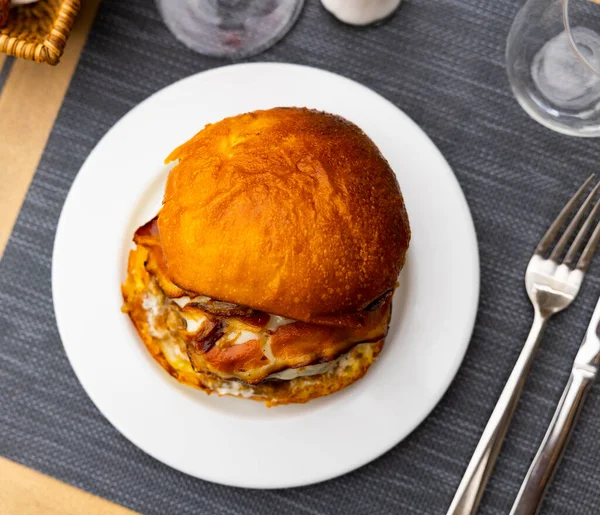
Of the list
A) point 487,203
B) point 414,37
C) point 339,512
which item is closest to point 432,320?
point 487,203

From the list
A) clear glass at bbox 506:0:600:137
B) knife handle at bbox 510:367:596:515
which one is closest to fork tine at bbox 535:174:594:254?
clear glass at bbox 506:0:600:137

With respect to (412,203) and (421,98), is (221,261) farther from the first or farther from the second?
(421,98)

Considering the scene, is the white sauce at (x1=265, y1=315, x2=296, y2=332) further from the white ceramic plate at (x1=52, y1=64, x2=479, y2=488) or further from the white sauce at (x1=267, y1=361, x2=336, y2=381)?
the white ceramic plate at (x1=52, y1=64, x2=479, y2=488)

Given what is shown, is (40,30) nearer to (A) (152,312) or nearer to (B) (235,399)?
(A) (152,312)

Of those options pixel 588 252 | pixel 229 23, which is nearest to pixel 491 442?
pixel 588 252

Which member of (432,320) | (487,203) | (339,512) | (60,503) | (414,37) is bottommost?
(60,503)

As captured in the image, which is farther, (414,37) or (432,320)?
(414,37)
